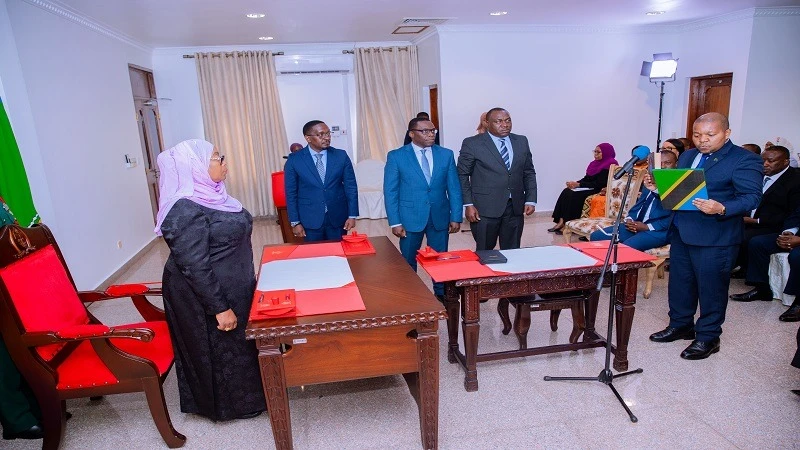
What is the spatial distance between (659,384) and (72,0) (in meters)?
5.31

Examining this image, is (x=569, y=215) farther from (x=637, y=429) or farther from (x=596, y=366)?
(x=637, y=429)

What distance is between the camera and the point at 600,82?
682cm

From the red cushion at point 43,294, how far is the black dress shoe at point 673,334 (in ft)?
10.9

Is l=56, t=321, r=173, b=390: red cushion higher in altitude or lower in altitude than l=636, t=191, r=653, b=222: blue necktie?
lower

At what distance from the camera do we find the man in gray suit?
3602 millimetres

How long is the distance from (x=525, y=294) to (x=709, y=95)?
18.8ft

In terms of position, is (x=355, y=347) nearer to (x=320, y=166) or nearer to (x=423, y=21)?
(x=320, y=166)

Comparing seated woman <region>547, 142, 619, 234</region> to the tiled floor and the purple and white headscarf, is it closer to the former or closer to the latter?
the tiled floor

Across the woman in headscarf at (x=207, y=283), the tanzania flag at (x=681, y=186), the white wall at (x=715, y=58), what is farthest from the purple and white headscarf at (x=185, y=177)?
the white wall at (x=715, y=58)

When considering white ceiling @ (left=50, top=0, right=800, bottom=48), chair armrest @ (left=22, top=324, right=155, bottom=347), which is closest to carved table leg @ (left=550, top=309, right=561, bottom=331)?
chair armrest @ (left=22, top=324, right=155, bottom=347)

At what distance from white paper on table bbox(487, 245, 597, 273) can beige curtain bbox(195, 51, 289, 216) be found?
5.64m

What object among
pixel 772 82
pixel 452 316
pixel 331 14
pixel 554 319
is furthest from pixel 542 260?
pixel 772 82

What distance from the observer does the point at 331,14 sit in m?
5.28

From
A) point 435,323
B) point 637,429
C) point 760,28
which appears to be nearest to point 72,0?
point 435,323
